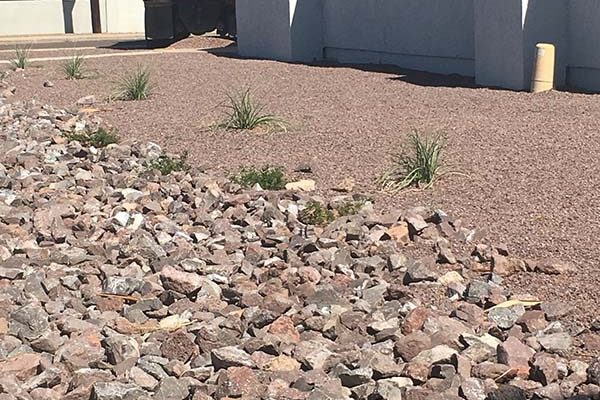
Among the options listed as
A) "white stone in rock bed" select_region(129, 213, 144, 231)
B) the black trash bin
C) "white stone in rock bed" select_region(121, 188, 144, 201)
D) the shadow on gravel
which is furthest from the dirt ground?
the black trash bin

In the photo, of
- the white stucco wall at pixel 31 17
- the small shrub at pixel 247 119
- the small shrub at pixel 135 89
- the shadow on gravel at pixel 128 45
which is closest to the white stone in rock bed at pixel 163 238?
the small shrub at pixel 247 119

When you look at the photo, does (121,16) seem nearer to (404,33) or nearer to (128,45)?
(128,45)

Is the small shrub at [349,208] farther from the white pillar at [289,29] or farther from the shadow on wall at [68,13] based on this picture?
the shadow on wall at [68,13]

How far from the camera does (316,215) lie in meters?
8.56

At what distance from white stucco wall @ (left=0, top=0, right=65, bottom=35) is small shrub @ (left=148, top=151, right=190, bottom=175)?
2577 centimetres

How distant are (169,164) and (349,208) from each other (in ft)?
8.76

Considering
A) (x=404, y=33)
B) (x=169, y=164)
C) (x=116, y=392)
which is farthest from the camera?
(x=404, y=33)

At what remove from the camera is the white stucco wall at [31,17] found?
35375 mm

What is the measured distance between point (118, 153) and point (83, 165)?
646 millimetres

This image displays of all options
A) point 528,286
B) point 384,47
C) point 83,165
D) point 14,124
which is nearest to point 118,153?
point 83,165

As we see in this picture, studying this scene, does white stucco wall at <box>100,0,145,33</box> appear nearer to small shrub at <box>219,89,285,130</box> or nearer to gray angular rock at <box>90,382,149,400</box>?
small shrub at <box>219,89,285,130</box>

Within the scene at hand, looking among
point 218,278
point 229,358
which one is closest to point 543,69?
point 218,278

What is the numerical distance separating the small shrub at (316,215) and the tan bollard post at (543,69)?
285 inches

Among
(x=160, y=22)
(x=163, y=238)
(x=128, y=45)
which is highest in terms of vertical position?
(x=163, y=238)
